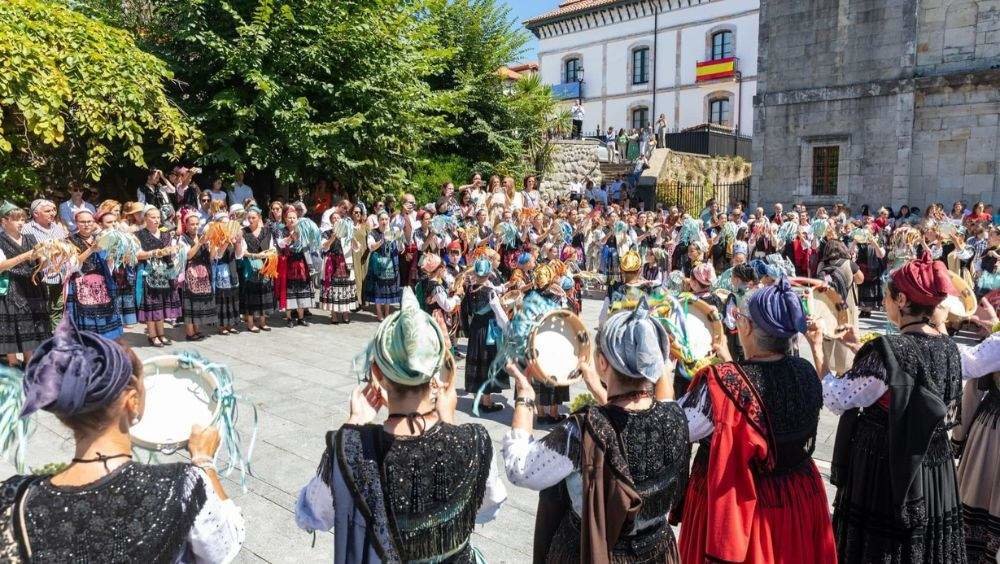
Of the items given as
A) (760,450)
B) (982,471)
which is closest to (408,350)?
(760,450)

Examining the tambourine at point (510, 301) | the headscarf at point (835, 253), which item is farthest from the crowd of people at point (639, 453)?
the headscarf at point (835, 253)

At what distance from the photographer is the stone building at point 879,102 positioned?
1944cm

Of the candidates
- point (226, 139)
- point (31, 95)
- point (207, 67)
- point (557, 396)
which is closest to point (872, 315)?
point (557, 396)

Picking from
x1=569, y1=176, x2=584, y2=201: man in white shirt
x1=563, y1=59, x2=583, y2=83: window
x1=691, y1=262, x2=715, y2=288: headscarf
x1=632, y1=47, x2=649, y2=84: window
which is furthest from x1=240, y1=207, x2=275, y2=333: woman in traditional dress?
x1=563, y1=59, x2=583, y2=83: window

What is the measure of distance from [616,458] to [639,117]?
39.5 meters

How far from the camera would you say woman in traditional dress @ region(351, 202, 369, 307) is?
11.7m

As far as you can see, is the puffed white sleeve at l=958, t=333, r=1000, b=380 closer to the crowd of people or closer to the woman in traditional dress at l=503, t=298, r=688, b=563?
the crowd of people

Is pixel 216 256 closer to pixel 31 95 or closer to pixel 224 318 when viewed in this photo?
pixel 224 318

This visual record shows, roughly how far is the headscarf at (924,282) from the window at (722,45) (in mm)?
35322

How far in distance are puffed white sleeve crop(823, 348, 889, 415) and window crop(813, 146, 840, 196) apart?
20876mm

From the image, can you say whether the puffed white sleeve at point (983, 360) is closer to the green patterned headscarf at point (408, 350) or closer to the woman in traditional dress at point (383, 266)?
the green patterned headscarf at point (408, 350)

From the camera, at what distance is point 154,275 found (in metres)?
9.40

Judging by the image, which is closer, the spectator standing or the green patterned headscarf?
the green patterned headscarf

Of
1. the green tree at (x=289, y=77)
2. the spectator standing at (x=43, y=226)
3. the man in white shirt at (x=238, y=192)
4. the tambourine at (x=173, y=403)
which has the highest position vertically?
the green tree at (x=289, y=77)
